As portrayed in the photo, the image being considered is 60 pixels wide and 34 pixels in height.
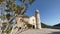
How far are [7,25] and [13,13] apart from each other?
296mm

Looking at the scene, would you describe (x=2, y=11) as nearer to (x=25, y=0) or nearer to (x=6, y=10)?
(x=6, y=10)

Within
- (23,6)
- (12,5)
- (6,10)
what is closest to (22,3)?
(23,6)

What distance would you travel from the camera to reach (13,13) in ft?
8.22

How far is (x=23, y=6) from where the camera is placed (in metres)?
→ 2.47

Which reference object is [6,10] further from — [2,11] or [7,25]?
[7,25]

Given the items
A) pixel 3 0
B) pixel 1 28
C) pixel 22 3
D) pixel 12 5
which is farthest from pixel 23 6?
pixel 1 28

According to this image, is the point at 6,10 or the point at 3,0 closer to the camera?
the point at 3,0

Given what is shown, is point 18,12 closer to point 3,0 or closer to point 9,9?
point 9,9

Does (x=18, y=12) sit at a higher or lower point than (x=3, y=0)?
lower

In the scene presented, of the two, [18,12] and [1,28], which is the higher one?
A: [18,12]

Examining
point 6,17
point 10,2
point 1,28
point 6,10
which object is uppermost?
point 10,2

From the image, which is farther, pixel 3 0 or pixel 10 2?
pixel 10 2

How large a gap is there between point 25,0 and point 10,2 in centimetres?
36

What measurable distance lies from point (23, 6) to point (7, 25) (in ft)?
1.79
